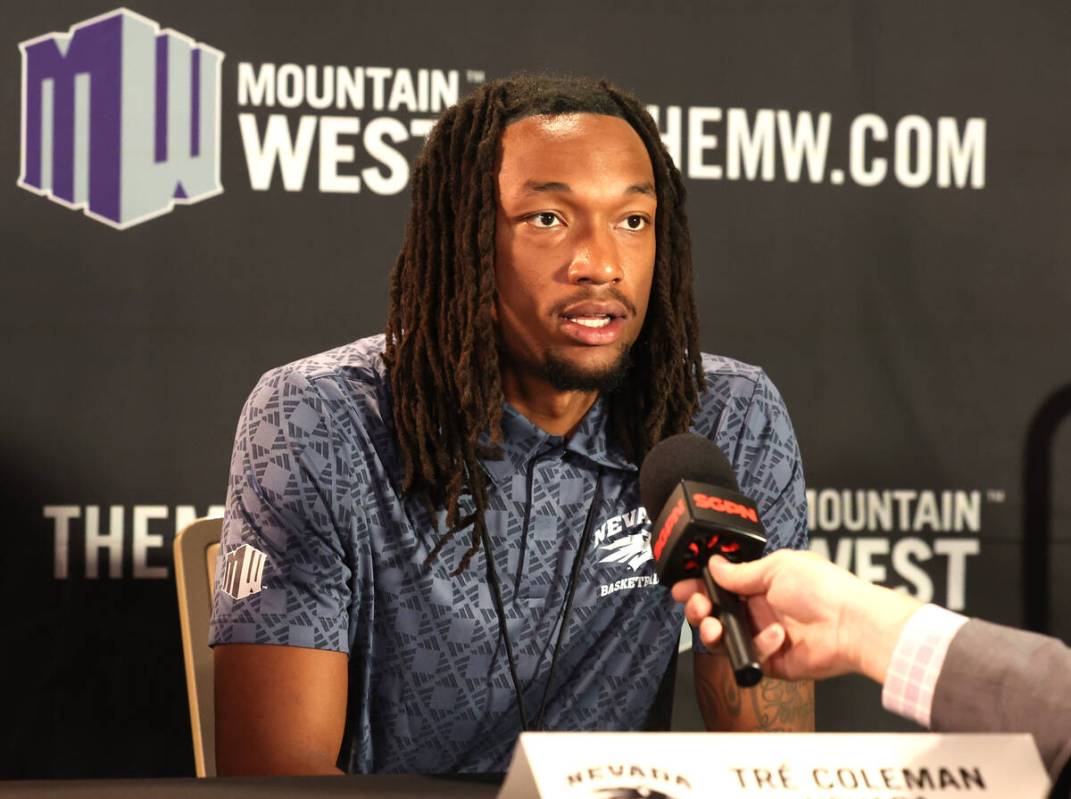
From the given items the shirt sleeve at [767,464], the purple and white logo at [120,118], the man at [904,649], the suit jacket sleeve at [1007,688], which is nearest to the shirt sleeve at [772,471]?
the shirt sleeve at [767,464]

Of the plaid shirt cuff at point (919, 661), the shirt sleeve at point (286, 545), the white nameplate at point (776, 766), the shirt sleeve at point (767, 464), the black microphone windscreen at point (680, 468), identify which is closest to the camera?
the white nameplate at point (776, 766)

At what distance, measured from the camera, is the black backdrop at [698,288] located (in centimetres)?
229

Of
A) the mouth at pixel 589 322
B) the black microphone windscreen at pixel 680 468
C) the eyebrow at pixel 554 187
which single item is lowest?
the black microphone windscreen at pixel 680 468

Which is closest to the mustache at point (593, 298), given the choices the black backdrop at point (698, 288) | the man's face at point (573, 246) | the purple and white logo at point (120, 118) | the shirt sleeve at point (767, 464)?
the man's face at point (573, 246)

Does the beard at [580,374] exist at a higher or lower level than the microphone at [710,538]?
higher

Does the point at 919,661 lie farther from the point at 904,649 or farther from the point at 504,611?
the point at 504,611

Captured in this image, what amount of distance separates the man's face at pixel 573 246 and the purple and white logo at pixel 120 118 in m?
1.01

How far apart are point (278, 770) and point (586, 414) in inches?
22.3

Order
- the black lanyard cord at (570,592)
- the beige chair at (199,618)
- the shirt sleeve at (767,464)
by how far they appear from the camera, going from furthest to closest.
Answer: the beige chair at (199,618) < the shirt sleeve at (767,464) < the black lanyard cord at (570,592)

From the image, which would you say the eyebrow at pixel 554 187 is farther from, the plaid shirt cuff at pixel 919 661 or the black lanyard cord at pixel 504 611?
the plaid shirt cuff at pixel 919 661

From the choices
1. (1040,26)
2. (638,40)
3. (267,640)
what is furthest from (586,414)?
(1040,26)

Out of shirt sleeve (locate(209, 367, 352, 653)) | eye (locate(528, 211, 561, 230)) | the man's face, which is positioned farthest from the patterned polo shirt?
eye (locate(528, 211, 561, 230))

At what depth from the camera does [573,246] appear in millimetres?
1479

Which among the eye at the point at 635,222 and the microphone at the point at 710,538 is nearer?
the microphone at the point at 710,538
